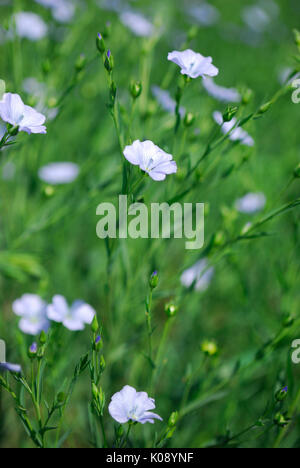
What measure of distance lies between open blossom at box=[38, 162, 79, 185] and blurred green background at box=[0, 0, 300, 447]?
0.17 feet

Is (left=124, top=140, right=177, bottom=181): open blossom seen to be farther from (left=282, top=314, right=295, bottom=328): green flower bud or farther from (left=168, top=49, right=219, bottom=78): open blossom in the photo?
(left=282, top=314, right=295, bottom=328): green flower bud

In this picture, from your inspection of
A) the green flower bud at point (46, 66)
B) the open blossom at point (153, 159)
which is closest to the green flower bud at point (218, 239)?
the open blossom at point (153, 159)

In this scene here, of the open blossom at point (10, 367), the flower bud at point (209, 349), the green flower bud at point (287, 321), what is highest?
the green flower bud at point (287, 321)

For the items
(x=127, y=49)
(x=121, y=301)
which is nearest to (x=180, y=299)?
(x=121, y=301)

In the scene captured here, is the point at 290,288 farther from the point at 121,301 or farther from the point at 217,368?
the point at 121,301

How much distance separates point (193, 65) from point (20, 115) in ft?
1.58

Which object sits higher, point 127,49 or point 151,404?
point 127,49

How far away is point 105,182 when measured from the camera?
1655mm

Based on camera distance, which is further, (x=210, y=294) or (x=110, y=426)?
(x=210, y=294)

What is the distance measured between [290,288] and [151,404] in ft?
2.56

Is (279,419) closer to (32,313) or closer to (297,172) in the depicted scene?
(297,172)

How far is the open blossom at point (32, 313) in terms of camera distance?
144cm

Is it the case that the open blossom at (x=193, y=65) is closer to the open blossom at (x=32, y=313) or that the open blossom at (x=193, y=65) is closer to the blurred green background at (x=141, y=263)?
the blurred green background at (x=141, y=263)

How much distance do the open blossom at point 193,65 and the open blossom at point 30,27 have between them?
121 cm
